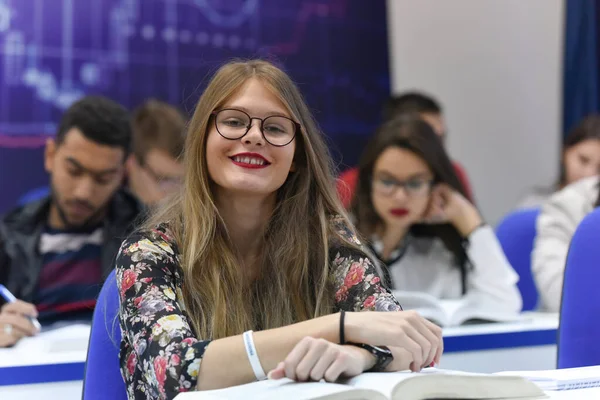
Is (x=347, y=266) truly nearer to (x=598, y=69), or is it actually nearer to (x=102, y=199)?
(x=102, y=199)

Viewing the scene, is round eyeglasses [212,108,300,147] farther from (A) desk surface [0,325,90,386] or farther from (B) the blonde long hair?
(A) desk surface [0,325,90,386]

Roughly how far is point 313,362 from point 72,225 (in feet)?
5.69

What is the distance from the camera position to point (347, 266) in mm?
1600

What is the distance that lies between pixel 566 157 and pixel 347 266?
8.53 feet

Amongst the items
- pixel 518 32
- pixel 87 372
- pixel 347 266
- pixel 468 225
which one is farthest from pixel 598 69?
pixel 87 372

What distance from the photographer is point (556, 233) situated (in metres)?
2.86

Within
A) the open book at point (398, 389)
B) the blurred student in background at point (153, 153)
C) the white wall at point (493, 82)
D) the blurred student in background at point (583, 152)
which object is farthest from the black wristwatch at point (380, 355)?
the white wall at point (493, 82)

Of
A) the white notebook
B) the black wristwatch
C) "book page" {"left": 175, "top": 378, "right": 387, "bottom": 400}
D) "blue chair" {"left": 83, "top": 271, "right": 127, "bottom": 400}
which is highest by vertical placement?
"book page" {"left": 175, "top": 378, "right": 387, "bottom": 400}

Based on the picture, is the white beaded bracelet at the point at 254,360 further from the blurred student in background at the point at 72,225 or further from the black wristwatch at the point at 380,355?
the blurred student in background at the point at 72,225

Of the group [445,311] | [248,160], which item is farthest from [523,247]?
[248,160]

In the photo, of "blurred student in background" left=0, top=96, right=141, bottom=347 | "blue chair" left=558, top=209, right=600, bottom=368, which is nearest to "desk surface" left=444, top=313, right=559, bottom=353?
"blue chair" left=558, top=209, right=600, bottom=368

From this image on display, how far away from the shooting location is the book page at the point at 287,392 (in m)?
0.99

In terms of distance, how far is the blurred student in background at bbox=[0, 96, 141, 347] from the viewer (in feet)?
8.60

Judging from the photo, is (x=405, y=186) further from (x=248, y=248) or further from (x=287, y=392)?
(x=287, y=392)
